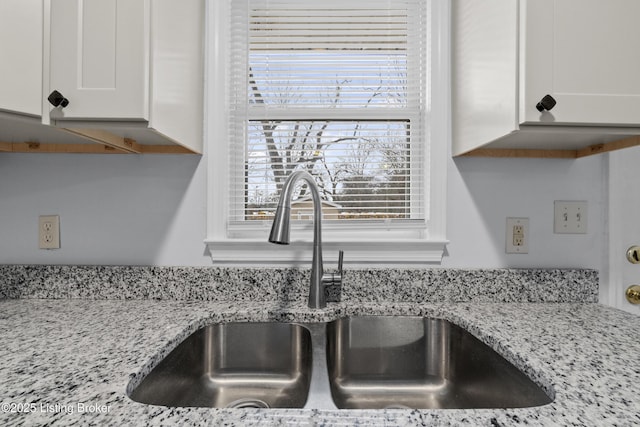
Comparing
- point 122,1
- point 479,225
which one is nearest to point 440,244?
point 479,225

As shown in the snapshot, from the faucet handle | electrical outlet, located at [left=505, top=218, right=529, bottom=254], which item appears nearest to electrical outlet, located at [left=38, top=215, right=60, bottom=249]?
the faucet handle

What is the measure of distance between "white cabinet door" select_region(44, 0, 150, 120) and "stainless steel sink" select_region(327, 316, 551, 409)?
83cm

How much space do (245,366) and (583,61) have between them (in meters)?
1.21

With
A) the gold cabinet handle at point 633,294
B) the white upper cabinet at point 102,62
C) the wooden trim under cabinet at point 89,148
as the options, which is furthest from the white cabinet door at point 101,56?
the gold cabinet handle at point 633,294

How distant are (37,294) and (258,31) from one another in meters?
1.20

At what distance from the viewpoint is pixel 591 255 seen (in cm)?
116

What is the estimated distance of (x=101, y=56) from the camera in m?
0.78

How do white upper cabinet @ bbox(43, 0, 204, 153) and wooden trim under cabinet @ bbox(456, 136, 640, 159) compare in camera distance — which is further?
wooden trim under cabinet @ bbox(456, 136, 640, 159)

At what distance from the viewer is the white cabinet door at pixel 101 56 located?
0.78m

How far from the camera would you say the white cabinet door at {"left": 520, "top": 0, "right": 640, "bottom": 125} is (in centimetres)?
80

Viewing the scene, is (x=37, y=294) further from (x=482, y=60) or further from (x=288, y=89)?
(x=482, y=60)

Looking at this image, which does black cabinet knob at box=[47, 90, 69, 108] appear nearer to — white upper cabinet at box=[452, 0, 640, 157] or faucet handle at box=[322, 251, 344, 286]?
faucet handle at box=[322, 251, 344, 286]

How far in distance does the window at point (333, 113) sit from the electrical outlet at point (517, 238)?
0.29m

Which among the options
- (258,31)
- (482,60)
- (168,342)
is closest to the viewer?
(168,342)
